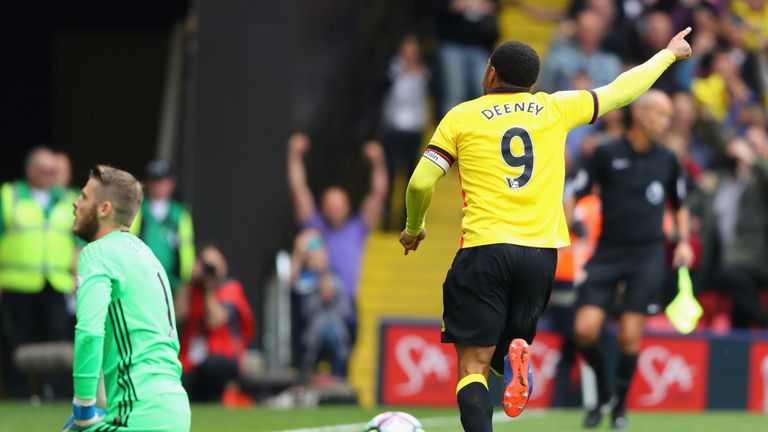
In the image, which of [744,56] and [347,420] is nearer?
[347,420]

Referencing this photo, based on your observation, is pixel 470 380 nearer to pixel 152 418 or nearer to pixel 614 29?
pixel 152 418

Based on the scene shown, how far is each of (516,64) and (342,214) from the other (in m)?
8.80

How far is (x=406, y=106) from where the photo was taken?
16656 mm

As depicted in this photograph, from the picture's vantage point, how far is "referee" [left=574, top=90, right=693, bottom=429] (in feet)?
36.0

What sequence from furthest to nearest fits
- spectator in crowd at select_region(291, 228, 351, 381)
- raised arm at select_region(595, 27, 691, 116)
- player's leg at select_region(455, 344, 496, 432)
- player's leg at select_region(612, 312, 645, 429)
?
spectator in crowd at select_region(291, 228, 351, 381)
player's leg at select_region(612, 312, 645, 429)
raised arm at select_region(595, 27, 691, 116)
player's leg at select_region(455, 344, 496, 432)

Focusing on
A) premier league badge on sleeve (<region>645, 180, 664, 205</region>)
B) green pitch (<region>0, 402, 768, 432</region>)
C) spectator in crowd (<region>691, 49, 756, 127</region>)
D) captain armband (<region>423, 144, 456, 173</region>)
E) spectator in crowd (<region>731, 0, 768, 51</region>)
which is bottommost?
green pitch (<region>0, 402, 768, 432</region>)

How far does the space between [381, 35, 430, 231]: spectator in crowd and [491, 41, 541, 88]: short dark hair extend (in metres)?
9.39

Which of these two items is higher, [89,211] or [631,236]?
[89,211]

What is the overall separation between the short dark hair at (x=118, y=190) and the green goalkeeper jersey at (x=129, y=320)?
0.31 feet

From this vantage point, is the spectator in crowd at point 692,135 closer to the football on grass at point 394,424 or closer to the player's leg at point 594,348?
the player's leg at point 594,348

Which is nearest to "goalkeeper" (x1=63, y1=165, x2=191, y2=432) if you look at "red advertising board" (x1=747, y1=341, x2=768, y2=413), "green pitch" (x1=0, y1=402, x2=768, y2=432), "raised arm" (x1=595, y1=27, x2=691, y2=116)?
"raised arm" (x1=595, y1=27, x2=691, y2=116)

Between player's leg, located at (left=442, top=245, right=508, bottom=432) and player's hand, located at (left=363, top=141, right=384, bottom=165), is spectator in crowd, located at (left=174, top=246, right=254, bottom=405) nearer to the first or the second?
player's hand, located at (left=363, top=141, right=384, bottom=165)

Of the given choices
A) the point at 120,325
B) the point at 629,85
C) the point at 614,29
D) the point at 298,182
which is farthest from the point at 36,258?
the point at 120,325

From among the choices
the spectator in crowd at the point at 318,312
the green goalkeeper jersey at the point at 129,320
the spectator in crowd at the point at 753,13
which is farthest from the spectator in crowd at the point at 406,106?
the green goalkeeper jersey at the point at 129,320
